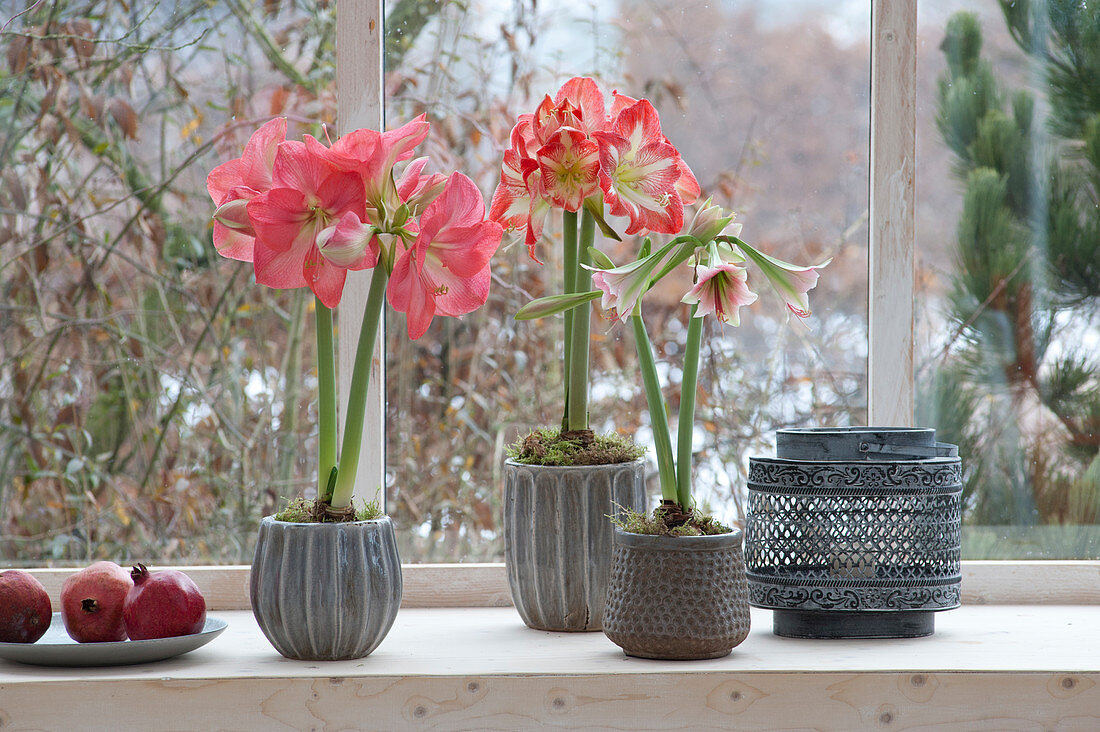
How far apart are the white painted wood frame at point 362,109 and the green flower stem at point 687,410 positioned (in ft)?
1.19

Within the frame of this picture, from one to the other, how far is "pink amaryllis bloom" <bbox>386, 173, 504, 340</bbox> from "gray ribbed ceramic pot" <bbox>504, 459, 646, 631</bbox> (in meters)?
0.19

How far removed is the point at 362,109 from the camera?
1.15m

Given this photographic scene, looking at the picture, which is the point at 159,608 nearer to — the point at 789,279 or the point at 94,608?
the point at 94,608

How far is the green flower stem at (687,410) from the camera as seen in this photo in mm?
956

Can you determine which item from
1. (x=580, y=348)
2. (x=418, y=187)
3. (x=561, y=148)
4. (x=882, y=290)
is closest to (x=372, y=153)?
(x=418, y=187)

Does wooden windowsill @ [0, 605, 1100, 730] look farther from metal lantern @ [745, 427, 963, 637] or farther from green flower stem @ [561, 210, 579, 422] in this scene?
green flower stem @ [561, 210, 579, 422]

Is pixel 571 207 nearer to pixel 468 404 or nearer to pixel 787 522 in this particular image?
pixel 787 522

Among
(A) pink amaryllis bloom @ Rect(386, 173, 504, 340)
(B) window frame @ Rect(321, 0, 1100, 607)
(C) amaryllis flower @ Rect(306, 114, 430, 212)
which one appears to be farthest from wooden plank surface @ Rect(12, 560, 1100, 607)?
(C) amaryllis flower @ Rect(306, 114, 430, 212)

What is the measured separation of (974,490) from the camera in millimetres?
1258

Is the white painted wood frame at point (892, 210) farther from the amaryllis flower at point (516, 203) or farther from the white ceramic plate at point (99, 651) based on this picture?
the white ceramic plate at point (99, 651)

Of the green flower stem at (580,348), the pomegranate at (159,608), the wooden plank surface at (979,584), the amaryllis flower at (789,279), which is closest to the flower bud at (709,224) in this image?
the amaryllis flower at (789,279)

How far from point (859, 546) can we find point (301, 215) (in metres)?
0.61

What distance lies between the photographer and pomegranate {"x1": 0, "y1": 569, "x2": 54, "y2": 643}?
3.01 ft

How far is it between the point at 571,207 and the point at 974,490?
64cm
